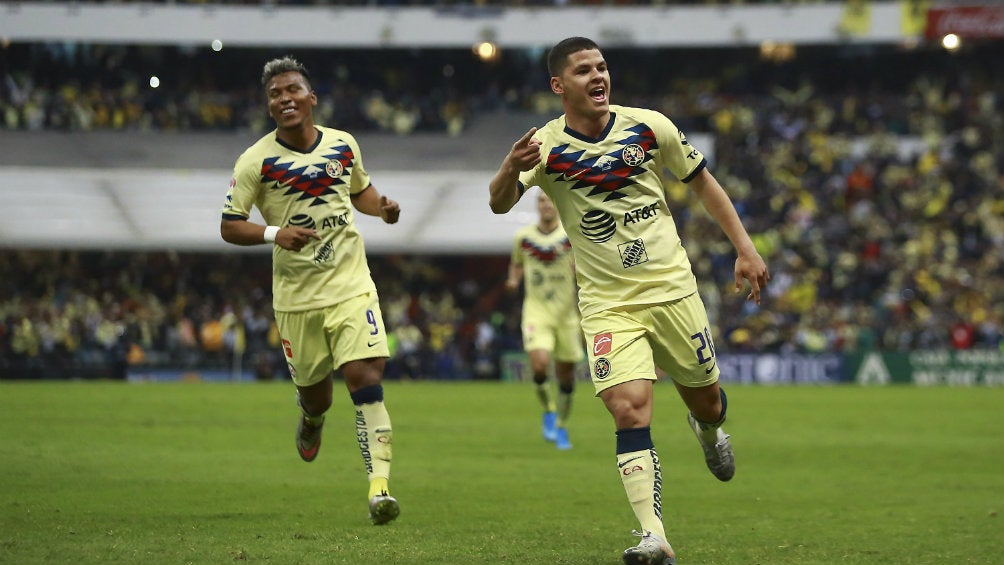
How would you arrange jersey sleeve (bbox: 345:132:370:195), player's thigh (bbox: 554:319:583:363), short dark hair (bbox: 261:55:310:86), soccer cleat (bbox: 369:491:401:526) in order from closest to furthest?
1. soccer cleat (bbox: 369:491:401:526)
2. short dark hair (bbox: 261:55:310:86)
3. jersey sleeve (bbox: 345:132:370:195)
4. player's thigh (bbox: 554:319:583:363)

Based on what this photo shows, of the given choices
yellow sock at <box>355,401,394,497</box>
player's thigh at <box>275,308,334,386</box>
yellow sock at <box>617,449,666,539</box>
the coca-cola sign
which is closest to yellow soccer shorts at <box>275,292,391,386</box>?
player's thigh at <box>275,308,334,386</box>

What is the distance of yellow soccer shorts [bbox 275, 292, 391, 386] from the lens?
920 cm

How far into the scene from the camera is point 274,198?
926 cm

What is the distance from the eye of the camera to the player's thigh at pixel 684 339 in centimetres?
757

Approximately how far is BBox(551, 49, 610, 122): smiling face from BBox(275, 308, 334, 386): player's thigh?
109 inches

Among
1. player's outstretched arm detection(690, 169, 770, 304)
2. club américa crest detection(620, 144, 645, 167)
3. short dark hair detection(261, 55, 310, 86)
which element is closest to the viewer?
player's outstretched arm detection(690, 169, 770, 304)

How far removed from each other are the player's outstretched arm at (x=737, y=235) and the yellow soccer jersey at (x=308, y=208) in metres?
2.78

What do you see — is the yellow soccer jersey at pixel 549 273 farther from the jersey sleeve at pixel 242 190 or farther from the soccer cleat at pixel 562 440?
the jersey sleeve at pixel 242 190

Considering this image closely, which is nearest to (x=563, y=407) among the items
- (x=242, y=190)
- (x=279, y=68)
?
(x=242, y=190)

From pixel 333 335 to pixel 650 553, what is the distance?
349 cm

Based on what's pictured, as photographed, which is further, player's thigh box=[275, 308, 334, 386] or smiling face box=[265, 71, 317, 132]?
player's thigh box=[275, 308, 334, 386]

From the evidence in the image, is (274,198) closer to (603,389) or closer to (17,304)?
(603,389)

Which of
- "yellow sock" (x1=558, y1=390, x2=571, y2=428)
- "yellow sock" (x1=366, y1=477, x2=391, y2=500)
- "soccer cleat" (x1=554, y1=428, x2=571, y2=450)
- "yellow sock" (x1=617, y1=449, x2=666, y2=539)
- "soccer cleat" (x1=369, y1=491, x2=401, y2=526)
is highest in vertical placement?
"yellow sock" (x1=617, y1=449, x2=666, y2=539)

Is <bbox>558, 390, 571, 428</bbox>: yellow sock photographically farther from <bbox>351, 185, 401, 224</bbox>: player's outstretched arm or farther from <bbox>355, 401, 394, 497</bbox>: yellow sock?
<bbox>355, 401, 394, 497</bbox>: yellow sock
